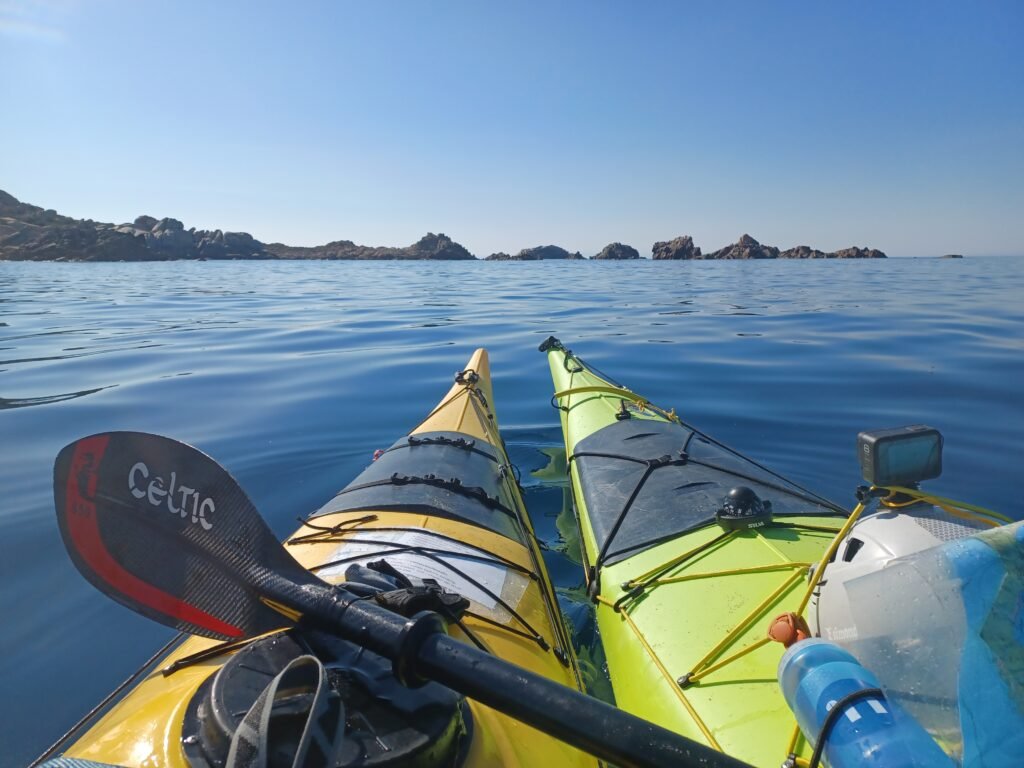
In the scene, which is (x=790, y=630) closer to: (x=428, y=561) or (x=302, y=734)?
(x=428, y=561)

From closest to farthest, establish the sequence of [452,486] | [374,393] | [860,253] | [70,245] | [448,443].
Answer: [452,486]
[448,443]
[374,393]
[70,245]
[860,253]

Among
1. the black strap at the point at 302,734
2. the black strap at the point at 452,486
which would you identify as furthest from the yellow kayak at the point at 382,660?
the black strap at the point at 302,734

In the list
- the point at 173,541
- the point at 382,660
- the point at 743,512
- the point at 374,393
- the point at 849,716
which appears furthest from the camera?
the point at 374,393

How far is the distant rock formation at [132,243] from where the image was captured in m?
65.6

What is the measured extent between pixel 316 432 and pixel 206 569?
231 inches

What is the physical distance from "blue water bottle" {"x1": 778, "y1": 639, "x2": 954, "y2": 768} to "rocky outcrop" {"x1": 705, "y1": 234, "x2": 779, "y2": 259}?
3492 inches

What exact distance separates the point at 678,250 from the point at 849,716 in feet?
304

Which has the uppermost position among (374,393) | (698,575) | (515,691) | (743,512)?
(515,691)

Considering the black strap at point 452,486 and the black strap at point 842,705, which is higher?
the black strap at point 842,705

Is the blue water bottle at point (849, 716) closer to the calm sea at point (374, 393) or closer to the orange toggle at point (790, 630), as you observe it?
the orange toggle at point (790, 630)

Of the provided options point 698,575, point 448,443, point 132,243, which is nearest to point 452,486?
point 448,443

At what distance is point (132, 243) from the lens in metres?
68.3

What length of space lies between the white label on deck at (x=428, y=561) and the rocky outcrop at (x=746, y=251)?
87.7 meters

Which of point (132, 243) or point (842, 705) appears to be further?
point (132, 243)
